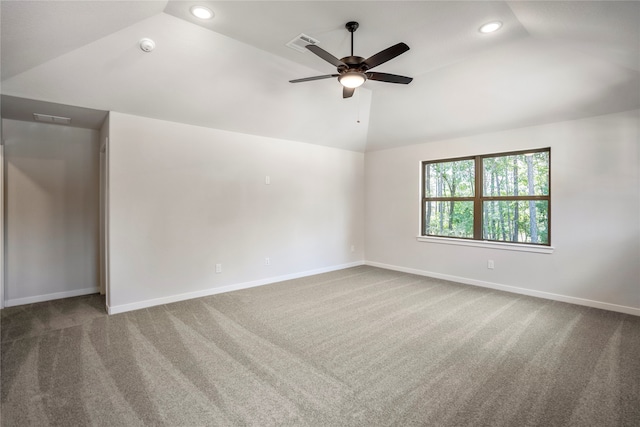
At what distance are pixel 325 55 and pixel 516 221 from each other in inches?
152

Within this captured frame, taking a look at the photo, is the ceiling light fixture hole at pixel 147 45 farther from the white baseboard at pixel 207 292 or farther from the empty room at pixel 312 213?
the white baseboard at pixel 207 292

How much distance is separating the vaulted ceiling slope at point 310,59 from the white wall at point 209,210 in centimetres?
39

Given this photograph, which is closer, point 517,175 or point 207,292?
point 207,292

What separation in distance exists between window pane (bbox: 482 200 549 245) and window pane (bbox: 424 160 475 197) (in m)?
0.45

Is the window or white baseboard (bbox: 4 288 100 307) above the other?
the window

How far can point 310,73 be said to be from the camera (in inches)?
147

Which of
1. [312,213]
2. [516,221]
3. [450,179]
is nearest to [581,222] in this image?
[516,221]

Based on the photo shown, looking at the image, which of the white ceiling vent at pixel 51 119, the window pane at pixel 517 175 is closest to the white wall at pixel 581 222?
the window pane at pixel 517 175

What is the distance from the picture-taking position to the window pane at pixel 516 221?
4.24 metres

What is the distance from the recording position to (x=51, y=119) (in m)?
3.82

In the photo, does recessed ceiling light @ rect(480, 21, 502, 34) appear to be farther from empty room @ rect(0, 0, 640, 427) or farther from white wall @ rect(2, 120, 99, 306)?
white wall @ rect(2, 120, 99, 306)

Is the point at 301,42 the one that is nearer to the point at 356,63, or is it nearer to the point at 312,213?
the point at 356,63

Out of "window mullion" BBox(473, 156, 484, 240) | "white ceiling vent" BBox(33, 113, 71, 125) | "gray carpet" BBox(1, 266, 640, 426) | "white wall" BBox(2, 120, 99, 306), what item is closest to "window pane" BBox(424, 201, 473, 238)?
"window mullion" BBox(473, 156, 484, 240)

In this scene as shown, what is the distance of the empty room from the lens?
2092 mm
